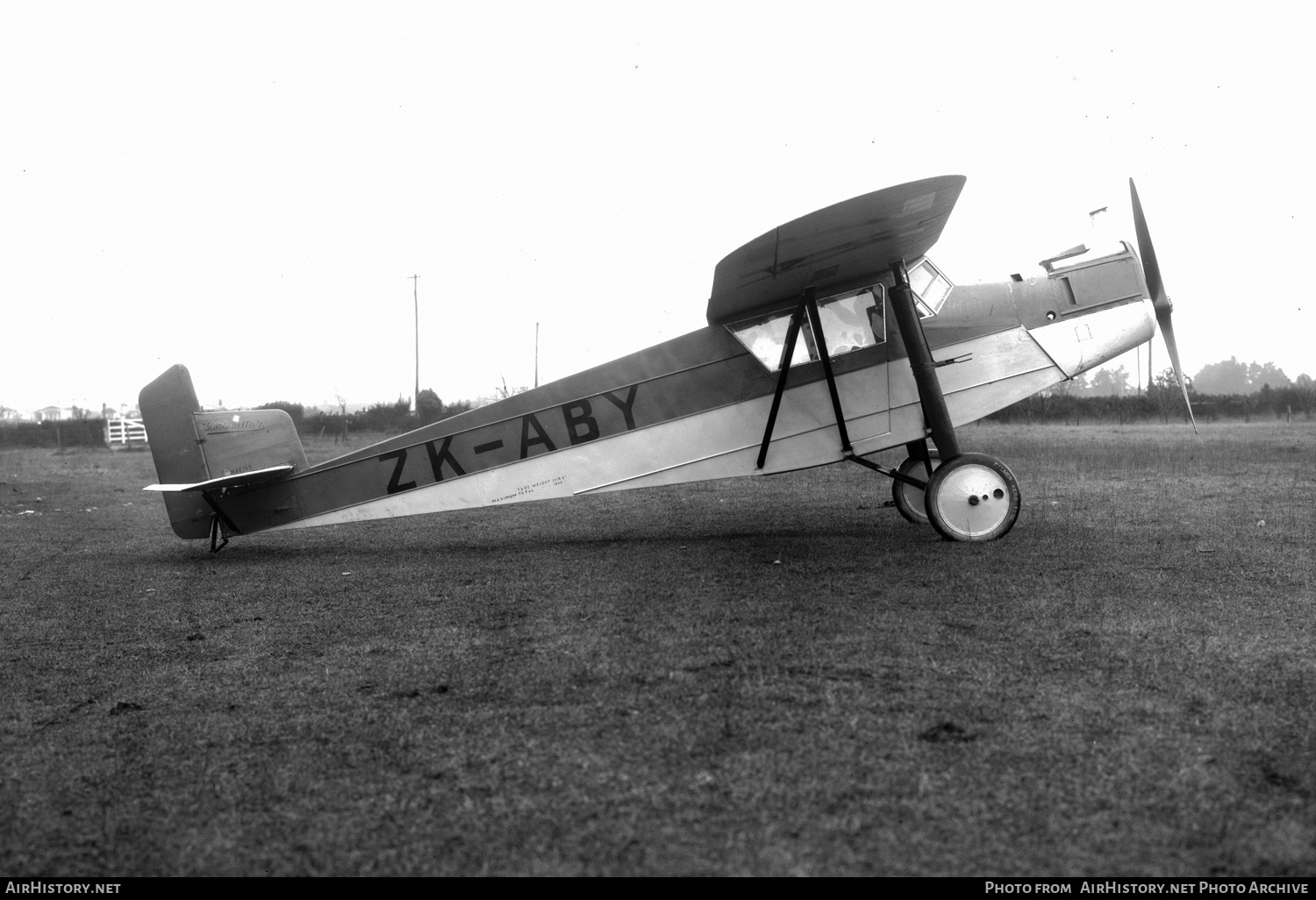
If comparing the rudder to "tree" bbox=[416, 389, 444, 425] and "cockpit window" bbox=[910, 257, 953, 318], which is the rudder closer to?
"cockpit window" bbox=[910, 257, 953, 318]

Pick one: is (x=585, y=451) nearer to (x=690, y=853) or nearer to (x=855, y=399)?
(x=855, y=399)

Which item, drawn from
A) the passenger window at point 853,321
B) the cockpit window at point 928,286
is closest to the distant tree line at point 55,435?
the passenger window at point 853,321

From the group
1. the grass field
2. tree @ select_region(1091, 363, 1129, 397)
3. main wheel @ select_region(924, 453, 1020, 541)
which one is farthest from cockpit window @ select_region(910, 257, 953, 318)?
tree @ select_region(1091, 363, 1129, 397)

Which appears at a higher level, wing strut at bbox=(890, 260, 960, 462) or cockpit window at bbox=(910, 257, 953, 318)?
cockpit window at bbox=(910, 257, 953, 318)

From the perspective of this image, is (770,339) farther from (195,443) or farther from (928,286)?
(195,443)
